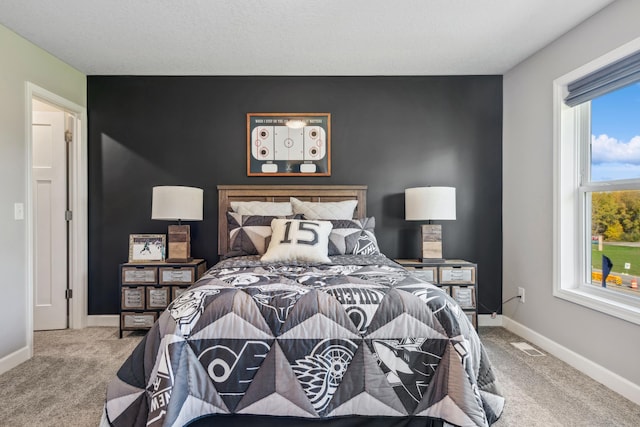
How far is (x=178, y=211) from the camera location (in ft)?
10.5

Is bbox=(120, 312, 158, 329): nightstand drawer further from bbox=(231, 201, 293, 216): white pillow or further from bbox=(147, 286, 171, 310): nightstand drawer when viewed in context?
bbox=(231, 201, 293, 216): white pillow

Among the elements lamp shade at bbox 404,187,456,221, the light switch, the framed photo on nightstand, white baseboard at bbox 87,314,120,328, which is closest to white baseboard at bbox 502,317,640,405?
lamp shade at bbox 404,187,456,221

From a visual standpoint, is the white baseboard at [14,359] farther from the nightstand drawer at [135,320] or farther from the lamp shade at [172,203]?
the lamp shade at [172,203]

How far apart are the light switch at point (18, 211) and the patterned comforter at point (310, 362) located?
191cm

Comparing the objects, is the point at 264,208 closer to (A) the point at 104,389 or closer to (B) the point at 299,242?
(B) the point at 299,242

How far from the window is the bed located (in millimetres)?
1453

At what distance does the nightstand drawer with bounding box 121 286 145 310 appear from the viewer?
10.4 ft

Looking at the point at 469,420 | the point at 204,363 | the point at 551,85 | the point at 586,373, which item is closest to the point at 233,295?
the point at 204,363

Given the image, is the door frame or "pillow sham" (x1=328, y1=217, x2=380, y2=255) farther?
the door frame

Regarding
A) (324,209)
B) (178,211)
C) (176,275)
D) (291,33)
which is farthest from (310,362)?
(291,33)

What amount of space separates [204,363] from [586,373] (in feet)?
8.60

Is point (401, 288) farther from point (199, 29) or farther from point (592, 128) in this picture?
point (199, 29)

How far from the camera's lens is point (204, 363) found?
63.8 inches

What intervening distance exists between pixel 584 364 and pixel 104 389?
3.31 metres
